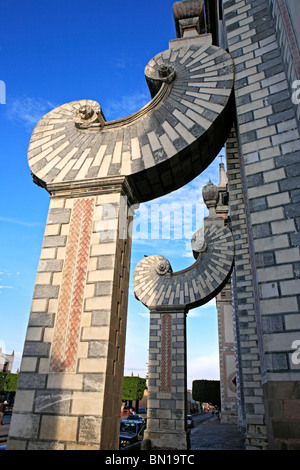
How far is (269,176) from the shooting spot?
153 inches

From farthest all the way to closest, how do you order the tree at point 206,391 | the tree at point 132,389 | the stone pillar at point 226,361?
1. the tree at point 132,389
2. the tree at point 206,391
3. the stone pillar at point 226,361

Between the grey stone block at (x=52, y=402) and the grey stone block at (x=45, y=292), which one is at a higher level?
the grey stone block at (x=45, y=292)

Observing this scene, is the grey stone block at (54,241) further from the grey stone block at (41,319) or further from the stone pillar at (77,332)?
the grey stone block at (41,319)

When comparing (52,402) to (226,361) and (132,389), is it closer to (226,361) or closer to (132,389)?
(226,361)

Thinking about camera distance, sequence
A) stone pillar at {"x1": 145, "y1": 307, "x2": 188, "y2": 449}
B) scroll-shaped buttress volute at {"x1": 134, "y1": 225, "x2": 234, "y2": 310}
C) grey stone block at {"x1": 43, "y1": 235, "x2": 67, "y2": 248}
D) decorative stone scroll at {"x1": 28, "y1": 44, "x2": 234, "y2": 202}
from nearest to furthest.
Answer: grey stone block at {"x1": 43, "y1": 235, "x2": 67, "y2": 248}
decorative stone scroll at {"x1": 28, "y1": 44, "x2": 234, "y2": 202}
stone pillar at {"x1": 145, "y1": 307, "x2": 188, "y2": 449}
scroll-shaped buttress volute at {"x1": 134, "y1": 225, "x2": 234, "y2": 310}

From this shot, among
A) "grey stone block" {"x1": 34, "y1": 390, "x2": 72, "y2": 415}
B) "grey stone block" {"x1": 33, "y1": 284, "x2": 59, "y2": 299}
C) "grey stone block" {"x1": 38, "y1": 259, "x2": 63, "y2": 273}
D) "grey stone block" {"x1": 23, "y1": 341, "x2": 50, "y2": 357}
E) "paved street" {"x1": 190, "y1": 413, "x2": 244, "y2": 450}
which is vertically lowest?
"paved street" {"x1": 190, "y1": 413, "x2": 244, "y2": 450}

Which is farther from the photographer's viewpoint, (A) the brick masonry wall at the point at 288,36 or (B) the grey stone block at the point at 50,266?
(B) the grey stone block at the point at 50,266

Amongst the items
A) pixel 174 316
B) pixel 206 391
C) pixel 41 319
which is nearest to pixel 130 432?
pixel 174 316

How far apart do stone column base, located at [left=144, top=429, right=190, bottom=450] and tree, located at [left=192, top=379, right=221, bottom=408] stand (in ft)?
63.5

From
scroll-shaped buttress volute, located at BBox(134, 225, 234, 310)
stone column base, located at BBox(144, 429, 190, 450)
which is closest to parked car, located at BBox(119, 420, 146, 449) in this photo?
stone column base, located at BBox(144, 429, 190, 450)

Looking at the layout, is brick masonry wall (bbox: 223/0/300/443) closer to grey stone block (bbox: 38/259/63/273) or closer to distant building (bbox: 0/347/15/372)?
grey stone block (bbox: 38/259/63/273)

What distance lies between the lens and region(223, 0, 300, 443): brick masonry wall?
320 centimetres

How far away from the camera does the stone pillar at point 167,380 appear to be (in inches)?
357

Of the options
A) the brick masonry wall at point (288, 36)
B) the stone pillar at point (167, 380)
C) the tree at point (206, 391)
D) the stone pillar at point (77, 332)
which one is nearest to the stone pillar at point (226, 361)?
the tree at point (206, 391)
